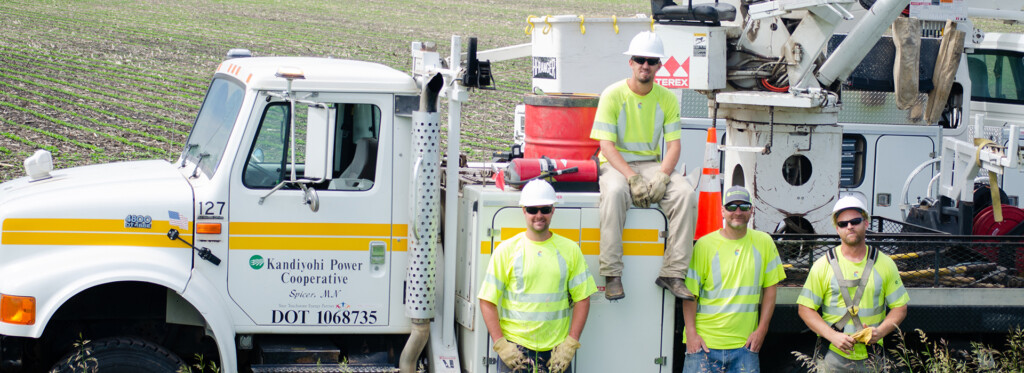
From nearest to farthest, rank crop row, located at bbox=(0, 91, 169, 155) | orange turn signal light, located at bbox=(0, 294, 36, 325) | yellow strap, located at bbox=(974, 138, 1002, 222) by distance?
orange turn signal light, located at bbox=(0, 294, 36, 325) → yellow strap, located at bbox=(974, 138, 1002, 222) → crop row, located at bbox=(0, 91, 169, 155)

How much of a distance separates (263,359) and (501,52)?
396cm

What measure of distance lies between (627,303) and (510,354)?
2.62ft

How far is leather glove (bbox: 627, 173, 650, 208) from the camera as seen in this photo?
574 centimetres

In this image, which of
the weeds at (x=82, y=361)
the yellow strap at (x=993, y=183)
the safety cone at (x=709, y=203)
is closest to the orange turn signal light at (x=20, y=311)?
the weeds at (x=82, y=361)

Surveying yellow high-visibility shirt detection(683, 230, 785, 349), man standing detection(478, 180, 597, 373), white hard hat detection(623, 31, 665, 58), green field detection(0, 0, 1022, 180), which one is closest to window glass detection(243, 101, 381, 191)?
man standing detection(478, 180, 597, 373)

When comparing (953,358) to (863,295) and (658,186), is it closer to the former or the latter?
(863,295)

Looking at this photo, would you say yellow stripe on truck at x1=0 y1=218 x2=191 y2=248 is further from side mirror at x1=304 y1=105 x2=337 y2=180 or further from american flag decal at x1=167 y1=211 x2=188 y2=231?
side mirror at x1=304 y1=105 x2=337 y2=180

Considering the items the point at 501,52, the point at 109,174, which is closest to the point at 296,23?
the point at 501,52

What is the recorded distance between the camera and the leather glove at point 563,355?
554 cm

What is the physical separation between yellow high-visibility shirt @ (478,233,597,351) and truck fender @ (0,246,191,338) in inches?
65.0

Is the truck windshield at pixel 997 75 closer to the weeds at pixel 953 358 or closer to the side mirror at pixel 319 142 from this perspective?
the weeds at pixel 953 358

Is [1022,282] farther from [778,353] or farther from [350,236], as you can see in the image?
[350,236]

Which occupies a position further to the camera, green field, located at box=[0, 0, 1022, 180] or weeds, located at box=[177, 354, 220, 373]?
green field, located at box=[0, 0, 1022, 180]

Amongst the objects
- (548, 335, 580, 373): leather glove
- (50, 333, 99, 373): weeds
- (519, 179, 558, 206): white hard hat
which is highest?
(519, 179, 558, 206): white hard hat
